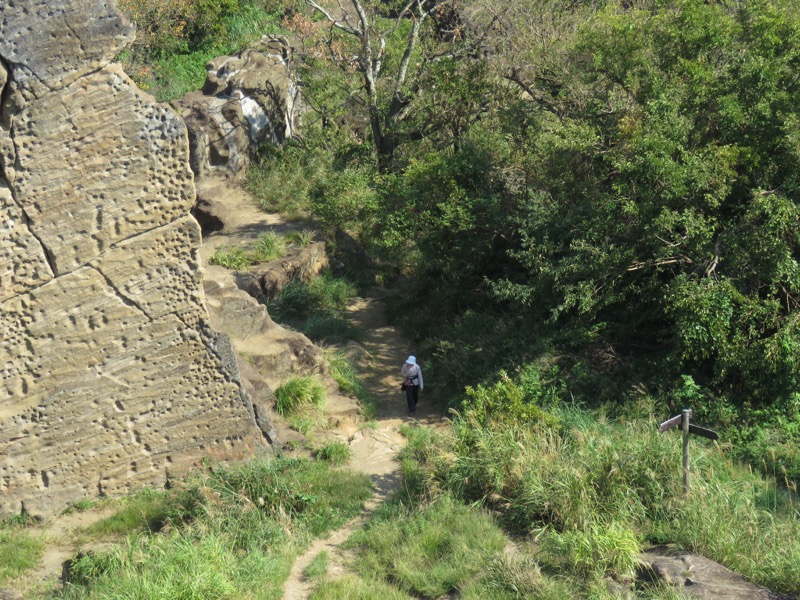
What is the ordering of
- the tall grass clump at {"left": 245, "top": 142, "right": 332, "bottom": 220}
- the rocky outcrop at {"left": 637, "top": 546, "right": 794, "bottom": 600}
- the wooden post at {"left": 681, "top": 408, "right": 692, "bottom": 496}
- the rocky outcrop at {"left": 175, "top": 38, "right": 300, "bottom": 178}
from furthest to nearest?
1. the rocky outcrop at {"left": 175, "top": 38, "right": 300, "bottom": 178}
2. the tall grass clump at {"left": 245, "top": 142, "right": 332, "bottom": 220}
3. the wooden post at {"left": 681, "top": 408, "right": 692, "bottom": 496}
4. the rocky outcrop at {"left": 637, "top": 546, "right": 794, "bottom": 600}

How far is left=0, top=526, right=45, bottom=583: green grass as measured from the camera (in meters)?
8.25

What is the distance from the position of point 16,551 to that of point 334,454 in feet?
10.9

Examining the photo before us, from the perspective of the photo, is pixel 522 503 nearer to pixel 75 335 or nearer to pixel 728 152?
pixel 75 335

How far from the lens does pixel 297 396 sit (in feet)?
37.4

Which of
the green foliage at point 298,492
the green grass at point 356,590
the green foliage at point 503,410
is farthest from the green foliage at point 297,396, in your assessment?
the green grass at point 356,590

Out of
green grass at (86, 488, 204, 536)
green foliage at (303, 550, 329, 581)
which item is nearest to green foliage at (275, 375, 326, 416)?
green grass at (86, 488, 204, 536)

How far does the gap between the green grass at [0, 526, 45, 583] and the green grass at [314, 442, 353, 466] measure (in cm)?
297

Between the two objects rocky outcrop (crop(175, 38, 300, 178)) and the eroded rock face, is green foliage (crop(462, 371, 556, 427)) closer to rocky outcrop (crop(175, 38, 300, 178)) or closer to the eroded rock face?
the eroded rock face

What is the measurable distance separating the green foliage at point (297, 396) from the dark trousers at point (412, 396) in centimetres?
122

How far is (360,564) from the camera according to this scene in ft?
26.7

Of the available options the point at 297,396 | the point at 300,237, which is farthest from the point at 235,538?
the point at 300,237

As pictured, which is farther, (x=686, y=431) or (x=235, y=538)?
(x=235, y=538)

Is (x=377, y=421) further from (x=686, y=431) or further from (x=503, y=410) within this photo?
(x=686, y=431)

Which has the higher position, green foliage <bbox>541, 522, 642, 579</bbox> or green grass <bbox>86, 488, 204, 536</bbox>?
green foliage <bbox>541, 522, 642, 579</bbox>
